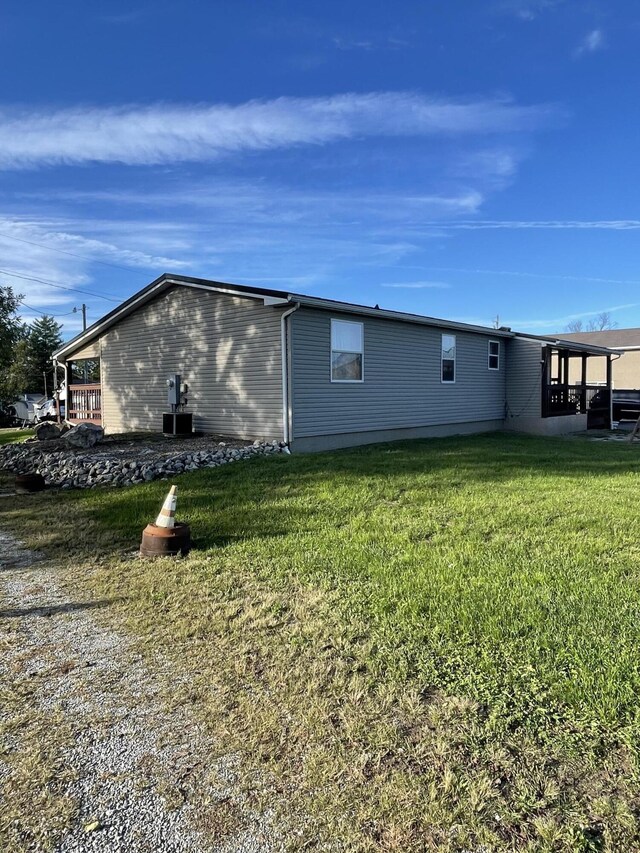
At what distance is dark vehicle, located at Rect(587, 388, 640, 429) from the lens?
61.7 ft

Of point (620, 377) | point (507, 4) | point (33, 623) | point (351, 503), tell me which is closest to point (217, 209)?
point (507, 4)

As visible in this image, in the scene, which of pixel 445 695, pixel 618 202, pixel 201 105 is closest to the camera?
pixel 445 695

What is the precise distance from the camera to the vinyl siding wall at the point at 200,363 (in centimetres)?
1052

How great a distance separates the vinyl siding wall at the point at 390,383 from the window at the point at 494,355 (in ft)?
0.65

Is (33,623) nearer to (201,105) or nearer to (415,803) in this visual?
(415,803)

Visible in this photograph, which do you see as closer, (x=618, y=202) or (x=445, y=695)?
(x=445, y=695)

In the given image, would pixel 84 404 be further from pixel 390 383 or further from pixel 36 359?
pixel 36 359

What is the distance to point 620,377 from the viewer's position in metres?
26.2

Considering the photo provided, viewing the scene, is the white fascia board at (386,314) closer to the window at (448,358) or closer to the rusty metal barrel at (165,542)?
the window at (448,358)

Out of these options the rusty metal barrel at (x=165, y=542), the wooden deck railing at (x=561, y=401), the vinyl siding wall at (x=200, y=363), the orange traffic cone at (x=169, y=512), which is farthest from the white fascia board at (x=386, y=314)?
the rusty metal barrel at (x=165, y=542)

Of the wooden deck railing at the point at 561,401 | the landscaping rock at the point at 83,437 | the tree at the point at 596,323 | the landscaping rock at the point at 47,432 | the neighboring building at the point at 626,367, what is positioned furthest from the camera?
the tree at the point at 596,323

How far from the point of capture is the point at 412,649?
2.84 metres

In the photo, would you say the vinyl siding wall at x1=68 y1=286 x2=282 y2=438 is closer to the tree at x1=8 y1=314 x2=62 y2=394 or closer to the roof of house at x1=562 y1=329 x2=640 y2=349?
the roof of house at x1=562 y1=329 x2=640 y2=349

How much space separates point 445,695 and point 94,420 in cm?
1537
